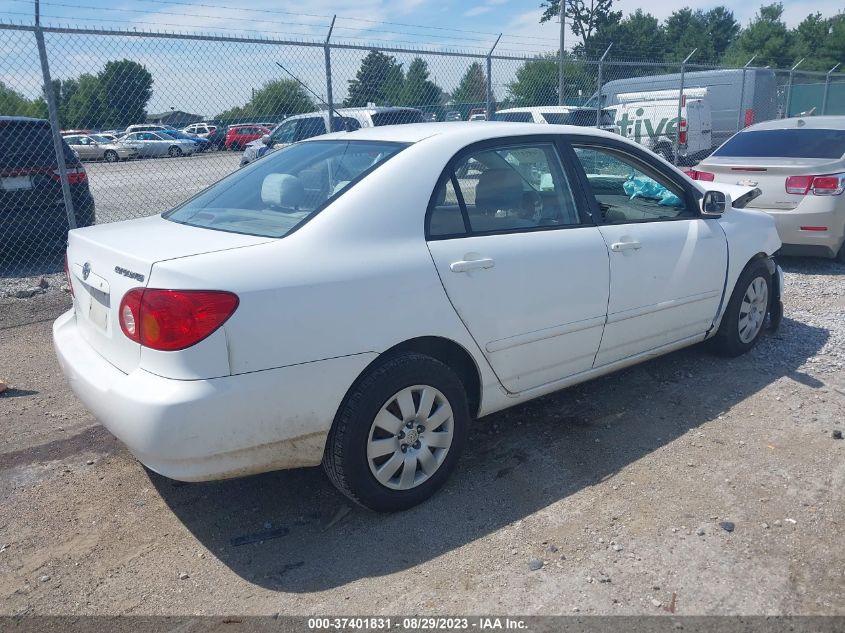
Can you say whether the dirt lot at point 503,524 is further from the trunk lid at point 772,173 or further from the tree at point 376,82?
the tree at point 376,82

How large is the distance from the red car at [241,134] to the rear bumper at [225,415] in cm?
679

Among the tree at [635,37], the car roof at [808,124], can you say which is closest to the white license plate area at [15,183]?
the car roof at [808,124]

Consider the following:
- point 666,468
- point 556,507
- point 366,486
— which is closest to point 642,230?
point 666,468

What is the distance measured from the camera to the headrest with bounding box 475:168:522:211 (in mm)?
3598

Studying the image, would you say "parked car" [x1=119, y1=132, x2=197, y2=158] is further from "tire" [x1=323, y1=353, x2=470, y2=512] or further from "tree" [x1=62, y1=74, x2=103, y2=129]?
"tire" [x1=323, y1=353, x2=470, y2=512]

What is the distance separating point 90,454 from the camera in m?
3.92

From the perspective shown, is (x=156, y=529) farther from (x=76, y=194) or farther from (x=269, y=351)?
(x=76, y=194)

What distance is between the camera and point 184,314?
2666 millimetres

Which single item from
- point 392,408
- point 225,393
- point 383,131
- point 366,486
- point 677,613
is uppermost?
point 383,131

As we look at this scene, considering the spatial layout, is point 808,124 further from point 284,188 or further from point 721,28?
point 721,28

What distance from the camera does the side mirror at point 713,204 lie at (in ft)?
14.9

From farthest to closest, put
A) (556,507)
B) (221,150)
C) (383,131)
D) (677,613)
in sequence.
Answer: (221,150) → (383,131) → (556,507) → (677,613)

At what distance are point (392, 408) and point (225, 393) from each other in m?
0.76

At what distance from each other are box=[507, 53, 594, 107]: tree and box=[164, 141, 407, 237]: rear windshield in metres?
7.63
